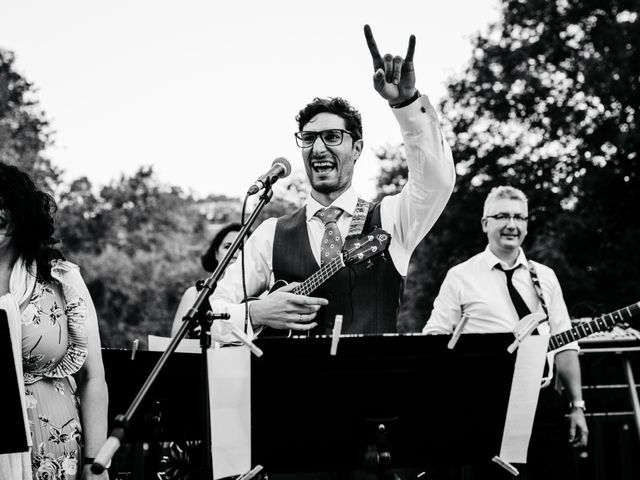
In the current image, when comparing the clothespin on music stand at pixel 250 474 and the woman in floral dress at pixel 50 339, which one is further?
the woman in floral dress at pixel 50 339

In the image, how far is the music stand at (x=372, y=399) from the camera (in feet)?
8.16

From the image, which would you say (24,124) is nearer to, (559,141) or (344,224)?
(559,141)

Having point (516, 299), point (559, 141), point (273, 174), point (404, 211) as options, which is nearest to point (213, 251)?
point (516, 299)

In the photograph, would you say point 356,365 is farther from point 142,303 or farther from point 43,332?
point 142,303

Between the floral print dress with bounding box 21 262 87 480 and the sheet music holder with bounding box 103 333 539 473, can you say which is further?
the floral print dress with bounding box 21 262 87 480

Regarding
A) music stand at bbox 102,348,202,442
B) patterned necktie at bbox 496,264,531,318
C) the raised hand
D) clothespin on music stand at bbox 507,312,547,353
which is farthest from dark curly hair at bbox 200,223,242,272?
clothespin on music stand at bbox 507,312,547,353

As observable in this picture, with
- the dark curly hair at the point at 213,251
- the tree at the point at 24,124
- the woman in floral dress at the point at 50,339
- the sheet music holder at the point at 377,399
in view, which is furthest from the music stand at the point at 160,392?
the tree at the point at 24,124

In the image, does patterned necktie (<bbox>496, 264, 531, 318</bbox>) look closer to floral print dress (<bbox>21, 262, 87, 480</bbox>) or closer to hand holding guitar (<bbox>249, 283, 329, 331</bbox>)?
hand holding guitar (<bbox>249, 283, 329, 331</bbox>)

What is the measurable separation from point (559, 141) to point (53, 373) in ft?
54.0

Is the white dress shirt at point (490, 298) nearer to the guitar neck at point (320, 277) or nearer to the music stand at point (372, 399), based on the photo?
the guitar neck at point (320, 277)

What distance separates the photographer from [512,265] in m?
5.14

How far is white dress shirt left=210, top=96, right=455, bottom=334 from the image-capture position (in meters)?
2.91

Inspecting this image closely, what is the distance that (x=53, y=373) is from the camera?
2.87 metres

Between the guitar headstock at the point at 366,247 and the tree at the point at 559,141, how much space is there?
1289cm
